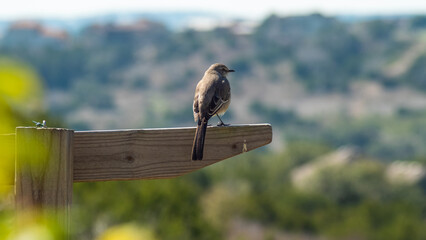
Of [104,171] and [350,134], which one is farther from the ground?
[104,171]

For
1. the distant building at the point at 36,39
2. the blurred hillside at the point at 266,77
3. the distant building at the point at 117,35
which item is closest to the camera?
the blurred hillside at the point at 266,77

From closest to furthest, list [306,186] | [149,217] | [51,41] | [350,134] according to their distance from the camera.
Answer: [149,217] < [306,186] < [350,134] < [51,41]

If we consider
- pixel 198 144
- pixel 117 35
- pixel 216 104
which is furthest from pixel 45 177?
pixel 117 35

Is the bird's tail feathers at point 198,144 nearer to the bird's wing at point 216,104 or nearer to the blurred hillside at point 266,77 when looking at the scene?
the bird's wing at point 216,104

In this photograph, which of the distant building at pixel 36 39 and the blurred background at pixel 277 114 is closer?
the blurred background at pixel 277 114

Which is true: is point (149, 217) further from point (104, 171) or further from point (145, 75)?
point (145, 75)

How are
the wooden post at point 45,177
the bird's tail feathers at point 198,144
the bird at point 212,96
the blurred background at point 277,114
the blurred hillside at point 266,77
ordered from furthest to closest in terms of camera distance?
the blurred hillside at point 266,77 → the blurred background at point 277,114 → the bird at point 212,96 → the bird's tail feathers at point 198,144 → the wooden post at point 45,177

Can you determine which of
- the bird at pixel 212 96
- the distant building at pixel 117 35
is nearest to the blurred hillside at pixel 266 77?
the distant building at pixel 117 35

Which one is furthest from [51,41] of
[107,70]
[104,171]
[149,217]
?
[104,171]
